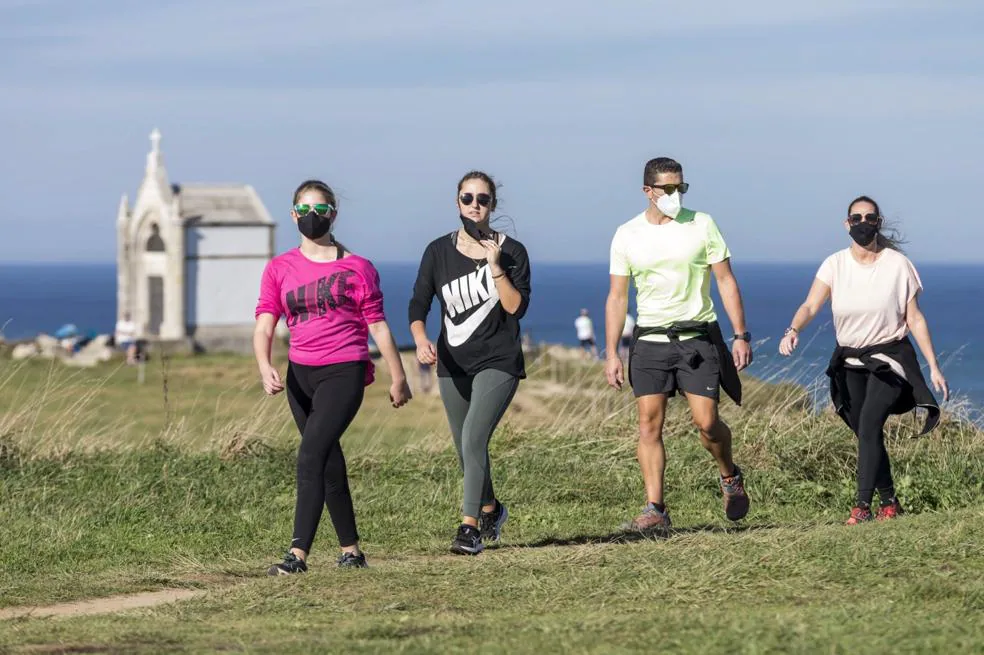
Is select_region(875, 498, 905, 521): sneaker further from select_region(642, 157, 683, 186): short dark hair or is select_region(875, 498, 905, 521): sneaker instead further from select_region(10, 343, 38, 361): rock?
select_region(10, 343, 38, 361): rock

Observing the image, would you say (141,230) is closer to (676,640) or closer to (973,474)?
(973,474)

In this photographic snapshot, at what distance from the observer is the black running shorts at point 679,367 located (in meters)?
8.30

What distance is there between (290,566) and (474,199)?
7.04ft

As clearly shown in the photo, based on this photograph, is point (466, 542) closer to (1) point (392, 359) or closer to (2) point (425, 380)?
(1) point (392, 359)

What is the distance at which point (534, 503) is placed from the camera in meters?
Answer: 10.2

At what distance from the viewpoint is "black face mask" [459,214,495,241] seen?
8148mm

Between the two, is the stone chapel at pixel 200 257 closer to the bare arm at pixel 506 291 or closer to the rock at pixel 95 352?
the rock at pixel 95 352

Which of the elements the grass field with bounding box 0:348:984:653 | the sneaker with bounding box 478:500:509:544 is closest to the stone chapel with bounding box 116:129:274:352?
the grass field with bounding box 0:348:984:653

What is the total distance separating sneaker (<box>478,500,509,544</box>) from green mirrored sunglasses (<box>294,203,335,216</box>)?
78.0 inches

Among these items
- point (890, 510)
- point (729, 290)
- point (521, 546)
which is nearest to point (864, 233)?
point (729, 290)

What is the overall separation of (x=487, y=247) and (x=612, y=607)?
8.14 ft

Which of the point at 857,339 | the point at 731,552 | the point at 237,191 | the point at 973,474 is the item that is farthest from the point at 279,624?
the point at 237,191

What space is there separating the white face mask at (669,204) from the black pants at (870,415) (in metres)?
1.47

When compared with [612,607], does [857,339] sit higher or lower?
higher
